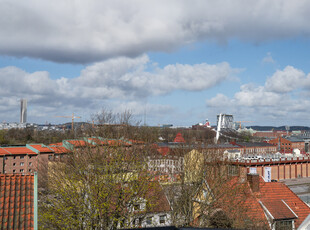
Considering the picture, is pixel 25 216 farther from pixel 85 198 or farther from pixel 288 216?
pixel 288 216

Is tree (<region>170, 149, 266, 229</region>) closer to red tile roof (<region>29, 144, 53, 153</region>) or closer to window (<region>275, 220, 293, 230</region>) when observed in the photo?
window (<region>275, 220, 293, 230</region>)

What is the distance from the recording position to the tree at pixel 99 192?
16.3 metres

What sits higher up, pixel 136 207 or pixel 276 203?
pixel 136 207

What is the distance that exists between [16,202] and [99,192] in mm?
6999

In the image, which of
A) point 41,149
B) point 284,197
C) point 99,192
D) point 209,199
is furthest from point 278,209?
point 41,149

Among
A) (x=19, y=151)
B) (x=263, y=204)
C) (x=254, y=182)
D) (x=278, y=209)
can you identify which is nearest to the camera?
(x=278, y=209)

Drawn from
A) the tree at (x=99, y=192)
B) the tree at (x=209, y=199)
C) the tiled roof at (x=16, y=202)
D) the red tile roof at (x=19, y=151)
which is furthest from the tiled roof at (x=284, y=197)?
the red tile roof at (x=19, y=151)

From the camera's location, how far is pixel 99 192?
54.4 ft

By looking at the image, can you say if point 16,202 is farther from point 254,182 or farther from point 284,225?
point 254,182

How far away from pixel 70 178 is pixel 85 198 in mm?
1603

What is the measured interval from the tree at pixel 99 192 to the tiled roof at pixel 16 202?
5755mm

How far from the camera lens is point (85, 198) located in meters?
17.6

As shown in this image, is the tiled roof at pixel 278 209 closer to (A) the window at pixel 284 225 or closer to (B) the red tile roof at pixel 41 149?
(A) the window at pixel 284 225

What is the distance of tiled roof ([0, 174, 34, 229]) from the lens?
9.33 meters
